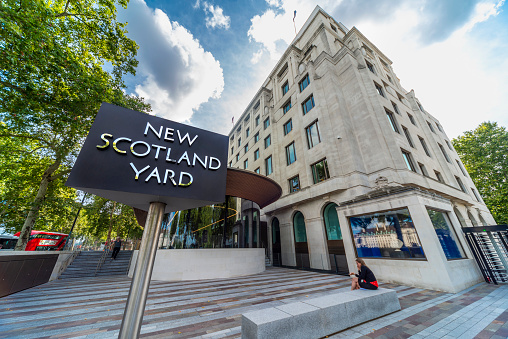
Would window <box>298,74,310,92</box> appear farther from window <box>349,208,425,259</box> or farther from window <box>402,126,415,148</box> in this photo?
window <box>349,208,425,259</box>

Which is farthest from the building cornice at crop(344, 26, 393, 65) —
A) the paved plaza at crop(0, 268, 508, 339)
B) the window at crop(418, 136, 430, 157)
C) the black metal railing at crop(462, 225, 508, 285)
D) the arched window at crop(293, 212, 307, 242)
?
the paved plaza at crop(0, 268, 508, 339)

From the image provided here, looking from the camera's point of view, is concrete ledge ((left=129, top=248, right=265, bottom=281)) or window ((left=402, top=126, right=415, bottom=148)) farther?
window ((left=402, top=126, right=415, bottom=148))

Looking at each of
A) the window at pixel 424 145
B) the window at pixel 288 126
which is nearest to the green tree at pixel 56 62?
the window at pixel 288 126

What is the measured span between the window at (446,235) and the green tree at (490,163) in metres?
25.6

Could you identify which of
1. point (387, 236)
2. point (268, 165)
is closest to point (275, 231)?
point (268, 165)

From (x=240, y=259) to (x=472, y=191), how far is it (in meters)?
33.7

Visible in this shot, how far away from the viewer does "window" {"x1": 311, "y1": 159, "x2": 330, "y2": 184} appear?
17219 mm

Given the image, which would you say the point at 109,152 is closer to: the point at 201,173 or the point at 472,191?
the point at 201,173

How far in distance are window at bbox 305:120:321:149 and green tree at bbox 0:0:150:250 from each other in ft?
55.7

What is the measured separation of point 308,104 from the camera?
70.6 feet

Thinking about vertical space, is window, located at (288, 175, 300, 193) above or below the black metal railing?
above

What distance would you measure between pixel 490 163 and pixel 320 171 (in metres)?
29.8

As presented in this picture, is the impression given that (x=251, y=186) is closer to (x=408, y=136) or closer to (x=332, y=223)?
(x=332, y=223)

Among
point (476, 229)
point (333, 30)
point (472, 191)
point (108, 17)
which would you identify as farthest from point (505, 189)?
point (108, 17)
